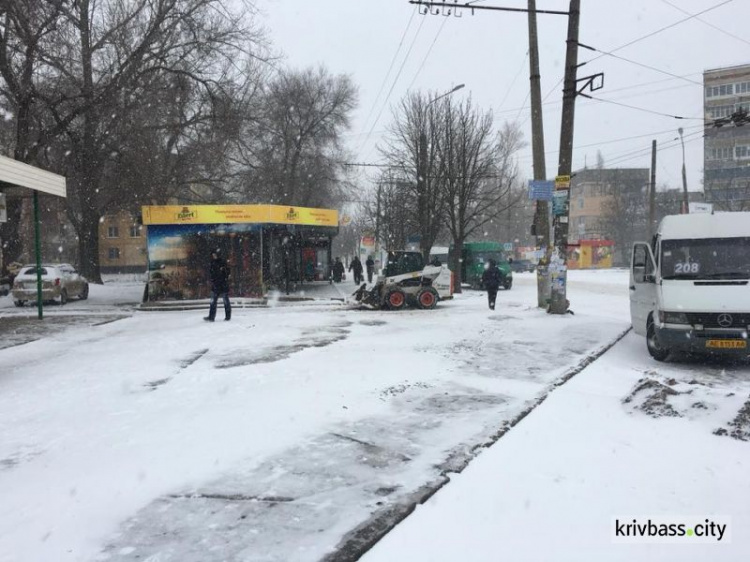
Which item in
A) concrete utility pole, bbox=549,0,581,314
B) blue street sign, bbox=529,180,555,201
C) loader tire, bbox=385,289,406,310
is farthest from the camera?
loader tire, bbox=385,289,406,310

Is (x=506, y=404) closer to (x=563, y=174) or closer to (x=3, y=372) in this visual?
(x=3, y=372)

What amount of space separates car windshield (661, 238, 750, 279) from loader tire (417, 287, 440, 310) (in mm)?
9047

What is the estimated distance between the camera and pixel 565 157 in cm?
1463

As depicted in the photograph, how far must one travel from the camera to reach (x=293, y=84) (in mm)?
43750

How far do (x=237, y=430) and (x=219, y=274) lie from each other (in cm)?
898

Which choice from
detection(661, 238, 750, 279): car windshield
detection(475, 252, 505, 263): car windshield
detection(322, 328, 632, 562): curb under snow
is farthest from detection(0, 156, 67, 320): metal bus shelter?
detection(475, 252, 505, 263): car windshield

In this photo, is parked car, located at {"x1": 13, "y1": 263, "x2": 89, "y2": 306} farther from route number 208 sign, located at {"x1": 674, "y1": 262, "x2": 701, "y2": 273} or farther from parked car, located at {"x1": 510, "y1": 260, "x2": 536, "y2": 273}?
parked car, located at {"x1": 510, "y1": 260, "x2": 536, "y2": 273}

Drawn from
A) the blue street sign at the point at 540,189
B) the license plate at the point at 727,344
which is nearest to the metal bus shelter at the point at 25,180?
the blue street sign at the point at 540,189

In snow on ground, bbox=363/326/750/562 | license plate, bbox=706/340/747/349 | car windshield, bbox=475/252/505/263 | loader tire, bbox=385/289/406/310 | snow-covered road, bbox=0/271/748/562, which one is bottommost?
snow on ground, bbox=363/326/750/562

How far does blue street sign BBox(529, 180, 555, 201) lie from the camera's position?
15.1 meters

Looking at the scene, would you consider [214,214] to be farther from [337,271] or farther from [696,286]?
[696,286]

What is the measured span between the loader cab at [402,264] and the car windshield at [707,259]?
9688 millimetres

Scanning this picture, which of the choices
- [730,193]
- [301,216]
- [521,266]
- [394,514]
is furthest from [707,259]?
[730,193]

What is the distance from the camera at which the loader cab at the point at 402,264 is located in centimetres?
1823
